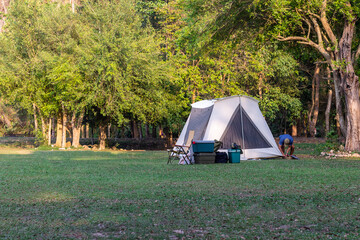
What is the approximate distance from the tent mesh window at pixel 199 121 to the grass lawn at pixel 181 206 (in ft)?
24.7

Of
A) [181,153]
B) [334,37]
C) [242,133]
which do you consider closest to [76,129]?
[242,133]

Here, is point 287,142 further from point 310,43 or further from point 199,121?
point 310,43

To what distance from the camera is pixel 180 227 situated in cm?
618

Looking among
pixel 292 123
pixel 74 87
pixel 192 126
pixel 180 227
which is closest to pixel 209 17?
pixel 192 126

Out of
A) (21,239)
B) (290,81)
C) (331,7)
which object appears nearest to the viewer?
(21,239)

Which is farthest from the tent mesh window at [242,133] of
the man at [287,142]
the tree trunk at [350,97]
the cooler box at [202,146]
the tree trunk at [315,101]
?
the tree trunk at [315,101]

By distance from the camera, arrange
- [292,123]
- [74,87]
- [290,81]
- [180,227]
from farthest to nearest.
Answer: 1. [292,123]
2. [290,81]
3. [74,87]
4. [180,227]

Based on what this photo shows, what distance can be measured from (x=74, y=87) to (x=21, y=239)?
22.2m

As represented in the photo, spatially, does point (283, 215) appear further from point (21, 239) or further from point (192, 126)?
point (192, 126)

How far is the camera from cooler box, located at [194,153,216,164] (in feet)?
56.0

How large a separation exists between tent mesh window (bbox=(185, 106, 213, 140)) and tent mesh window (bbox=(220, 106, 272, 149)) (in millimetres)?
958

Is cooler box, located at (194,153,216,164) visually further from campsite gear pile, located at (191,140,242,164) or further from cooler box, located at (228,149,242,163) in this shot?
cooler box, located at (228,149,242,163)

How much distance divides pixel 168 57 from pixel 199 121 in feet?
42.5

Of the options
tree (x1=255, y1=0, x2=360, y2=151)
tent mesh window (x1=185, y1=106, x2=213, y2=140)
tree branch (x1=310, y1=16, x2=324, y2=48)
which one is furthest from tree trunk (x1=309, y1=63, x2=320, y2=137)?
tent mesh window (x1=185, y1=106, x2=213, y2=140)
